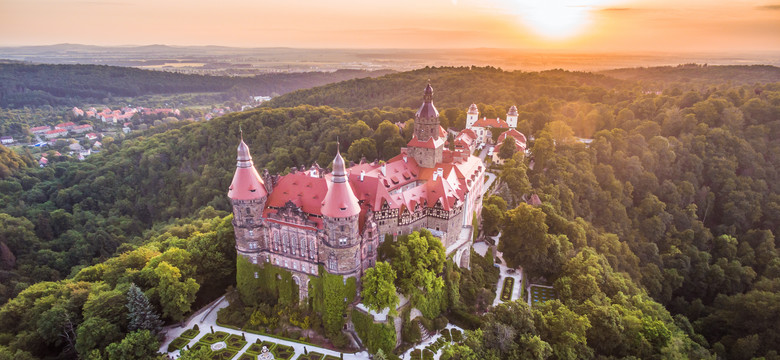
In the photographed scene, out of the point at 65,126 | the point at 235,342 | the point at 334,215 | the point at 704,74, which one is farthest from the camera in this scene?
the point at 704,74

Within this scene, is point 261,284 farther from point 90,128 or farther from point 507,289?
point 90,128

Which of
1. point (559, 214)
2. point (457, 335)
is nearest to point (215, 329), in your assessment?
point (457, 335)

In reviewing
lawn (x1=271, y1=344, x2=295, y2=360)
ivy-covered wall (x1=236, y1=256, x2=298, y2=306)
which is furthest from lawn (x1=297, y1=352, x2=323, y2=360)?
ivy-covered wall (x1=236, y1=256, x2=298, y2=306)

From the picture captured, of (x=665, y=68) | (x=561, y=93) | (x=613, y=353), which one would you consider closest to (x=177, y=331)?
(x=613, y=353)

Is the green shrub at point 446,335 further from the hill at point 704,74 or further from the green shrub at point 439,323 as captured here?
the hill at point 704,74

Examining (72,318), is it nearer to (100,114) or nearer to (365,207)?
(365,207)

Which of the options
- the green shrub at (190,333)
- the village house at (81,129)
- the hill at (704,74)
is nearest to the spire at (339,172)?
the green shrub at (190,333)
